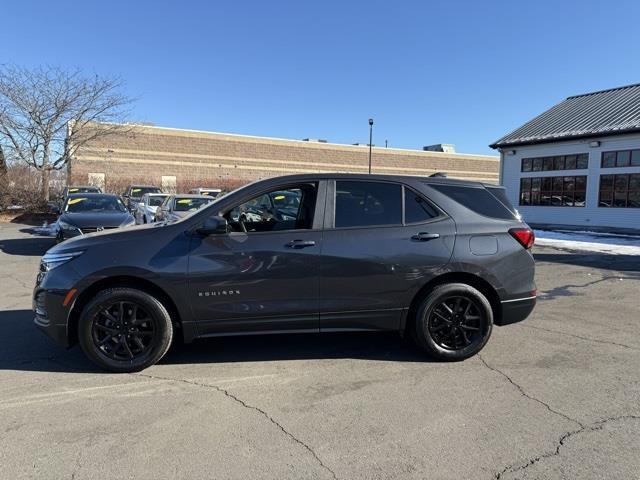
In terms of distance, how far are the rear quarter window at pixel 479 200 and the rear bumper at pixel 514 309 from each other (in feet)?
Result: 2.74

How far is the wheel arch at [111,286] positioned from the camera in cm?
444

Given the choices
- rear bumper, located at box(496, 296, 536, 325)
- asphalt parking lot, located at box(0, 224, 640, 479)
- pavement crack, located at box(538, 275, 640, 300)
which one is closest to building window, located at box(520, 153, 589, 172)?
pavement crack, located at box(538, 275, 640, 300)

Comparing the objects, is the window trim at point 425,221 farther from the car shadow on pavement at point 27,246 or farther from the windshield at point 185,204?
the car shadow on pavement at point 27,246

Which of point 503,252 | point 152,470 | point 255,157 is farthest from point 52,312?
point 255,157

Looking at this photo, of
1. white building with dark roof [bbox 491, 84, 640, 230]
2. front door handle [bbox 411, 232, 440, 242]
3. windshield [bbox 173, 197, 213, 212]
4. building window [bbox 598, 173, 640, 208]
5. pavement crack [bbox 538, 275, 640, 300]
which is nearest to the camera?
front door handle [bbox 411, 232, 440, 242]

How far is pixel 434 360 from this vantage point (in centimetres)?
486

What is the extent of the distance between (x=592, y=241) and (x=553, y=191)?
8152 mm

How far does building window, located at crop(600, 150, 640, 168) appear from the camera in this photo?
20500mm

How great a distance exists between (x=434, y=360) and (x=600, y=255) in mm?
10359

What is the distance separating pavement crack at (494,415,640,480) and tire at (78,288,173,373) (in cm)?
293

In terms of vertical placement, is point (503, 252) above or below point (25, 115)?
below

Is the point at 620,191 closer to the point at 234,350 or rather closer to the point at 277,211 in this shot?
the point at 277,211

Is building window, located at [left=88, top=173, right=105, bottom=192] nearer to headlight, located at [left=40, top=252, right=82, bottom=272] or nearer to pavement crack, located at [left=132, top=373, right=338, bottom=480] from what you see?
headlight, located at [left=40, top=252, right=82, bottom=272]

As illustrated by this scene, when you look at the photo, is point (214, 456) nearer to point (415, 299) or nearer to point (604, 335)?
point (415, 299)
